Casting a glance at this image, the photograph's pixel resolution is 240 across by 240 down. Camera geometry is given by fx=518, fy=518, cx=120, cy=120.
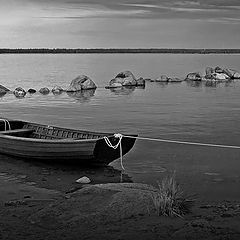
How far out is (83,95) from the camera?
45.1 meters

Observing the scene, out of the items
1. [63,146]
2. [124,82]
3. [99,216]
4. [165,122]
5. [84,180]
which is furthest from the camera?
[124,82]

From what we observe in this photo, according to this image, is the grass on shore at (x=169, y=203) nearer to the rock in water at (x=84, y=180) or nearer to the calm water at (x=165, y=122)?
the calm water at (x=165, y=122)

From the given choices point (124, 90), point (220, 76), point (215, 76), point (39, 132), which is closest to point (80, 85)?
point (124, 90)

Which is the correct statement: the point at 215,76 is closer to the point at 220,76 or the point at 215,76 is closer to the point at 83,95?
the point at 220,76

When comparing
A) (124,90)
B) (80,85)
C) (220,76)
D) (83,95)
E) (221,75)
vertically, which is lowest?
(83,95)

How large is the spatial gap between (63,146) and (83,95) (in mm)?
29775

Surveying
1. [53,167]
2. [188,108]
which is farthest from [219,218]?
[188,108]

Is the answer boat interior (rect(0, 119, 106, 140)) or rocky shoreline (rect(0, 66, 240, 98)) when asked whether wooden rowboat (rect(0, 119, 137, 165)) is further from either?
rocky shoreline (rect(0, 66, 240, 98))

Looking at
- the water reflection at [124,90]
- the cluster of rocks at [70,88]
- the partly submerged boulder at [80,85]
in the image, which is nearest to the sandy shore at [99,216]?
the water reflection at [124,90]

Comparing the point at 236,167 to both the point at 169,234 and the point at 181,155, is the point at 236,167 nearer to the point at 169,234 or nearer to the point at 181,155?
the point at 181,155

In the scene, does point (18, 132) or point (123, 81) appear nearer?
point (18, 132)

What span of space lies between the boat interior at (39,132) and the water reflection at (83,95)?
20.5m

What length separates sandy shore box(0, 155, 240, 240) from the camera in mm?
9445

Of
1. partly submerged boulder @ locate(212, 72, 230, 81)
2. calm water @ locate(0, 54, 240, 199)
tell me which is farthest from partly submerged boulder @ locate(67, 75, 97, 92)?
partly submerged boulder @ locate(212, 72, 230, 81)
